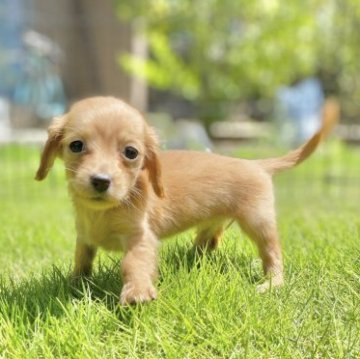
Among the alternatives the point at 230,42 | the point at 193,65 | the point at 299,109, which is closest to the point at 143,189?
the point at 230,42

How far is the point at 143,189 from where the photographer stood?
2242 mm

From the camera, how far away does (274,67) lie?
1188 cm

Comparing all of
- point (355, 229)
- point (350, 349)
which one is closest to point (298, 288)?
point (350, 349)

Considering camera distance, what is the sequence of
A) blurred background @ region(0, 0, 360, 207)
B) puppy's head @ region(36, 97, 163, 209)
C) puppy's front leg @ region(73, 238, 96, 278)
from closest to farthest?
puppy's head @ region(36, 97, 163, 209) → puppy's front leg @ region(73, 238, 96, 278) → blurred background @ region(0, 0, 360, 207)

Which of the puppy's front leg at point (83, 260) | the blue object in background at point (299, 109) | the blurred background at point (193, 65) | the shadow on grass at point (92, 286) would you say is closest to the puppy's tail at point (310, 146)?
the shadow on grass at point (92, 286)

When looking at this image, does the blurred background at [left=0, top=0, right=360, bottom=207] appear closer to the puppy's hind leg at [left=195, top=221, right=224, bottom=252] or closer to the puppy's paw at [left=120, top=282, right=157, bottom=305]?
the puppy's hind leg at [left=195, top=221, right=224, bottom=252]

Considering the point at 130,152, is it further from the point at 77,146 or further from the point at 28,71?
the point at 28,71

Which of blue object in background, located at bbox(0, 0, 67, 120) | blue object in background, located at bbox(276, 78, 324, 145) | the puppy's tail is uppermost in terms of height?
the puppy's tail

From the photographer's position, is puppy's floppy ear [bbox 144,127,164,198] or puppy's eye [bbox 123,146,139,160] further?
puppy's floppy ear [bbox 144,127,164,198]

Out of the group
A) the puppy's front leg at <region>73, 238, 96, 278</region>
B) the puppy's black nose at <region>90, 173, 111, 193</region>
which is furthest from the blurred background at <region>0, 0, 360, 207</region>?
the puppy's black nose at <region>90, 173, 111, 193</region>

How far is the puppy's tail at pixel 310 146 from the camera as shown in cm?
250

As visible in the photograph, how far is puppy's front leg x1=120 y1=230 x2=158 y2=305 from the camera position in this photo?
6.49ft

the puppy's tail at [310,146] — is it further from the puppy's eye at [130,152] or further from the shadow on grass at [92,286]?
the puppy's eye at [130,152]

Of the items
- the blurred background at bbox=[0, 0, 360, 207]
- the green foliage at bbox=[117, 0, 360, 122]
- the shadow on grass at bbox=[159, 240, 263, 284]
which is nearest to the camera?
the shadow on grass at bbox=[159, 240, 263, 284]
